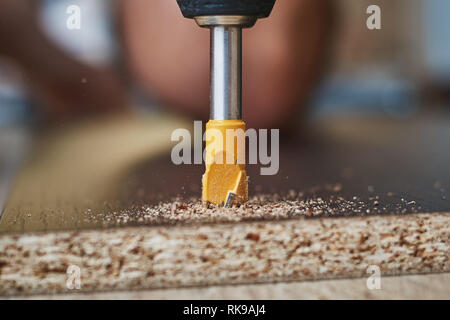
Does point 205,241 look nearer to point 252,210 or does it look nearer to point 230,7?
point 252,210

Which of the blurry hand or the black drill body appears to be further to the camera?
the blurry hand

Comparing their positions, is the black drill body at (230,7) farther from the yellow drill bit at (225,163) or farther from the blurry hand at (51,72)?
the blurry hand at (51,72)

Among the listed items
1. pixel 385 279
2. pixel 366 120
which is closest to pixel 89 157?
pixel 385 279

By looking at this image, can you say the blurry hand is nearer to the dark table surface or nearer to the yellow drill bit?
the dark table surface

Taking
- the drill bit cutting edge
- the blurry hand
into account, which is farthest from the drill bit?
the blurry hand

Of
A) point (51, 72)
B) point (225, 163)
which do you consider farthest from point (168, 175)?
point (51, 72)

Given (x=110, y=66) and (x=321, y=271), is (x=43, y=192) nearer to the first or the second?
(x=321, y=271)

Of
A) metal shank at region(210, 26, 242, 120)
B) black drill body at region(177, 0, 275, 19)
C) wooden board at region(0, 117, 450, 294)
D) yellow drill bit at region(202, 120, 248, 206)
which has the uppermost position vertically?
black drill body at region(177, 0, 275, 19)
